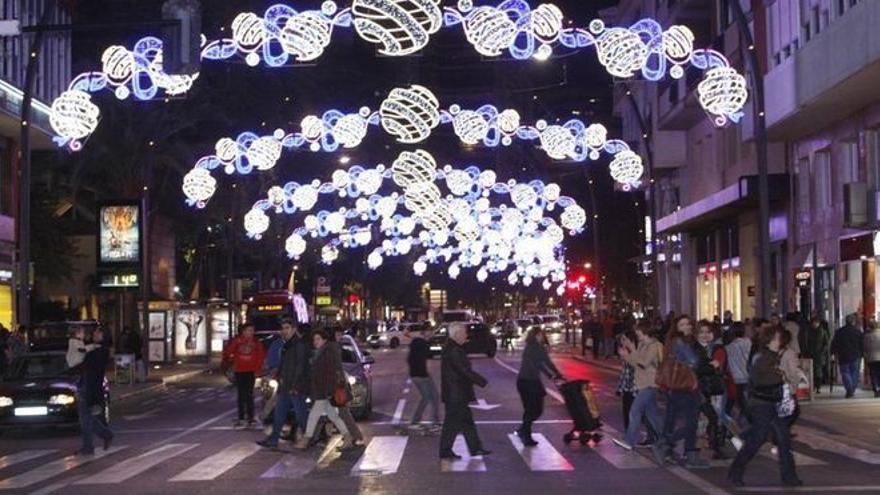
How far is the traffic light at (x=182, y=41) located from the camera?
17.9m

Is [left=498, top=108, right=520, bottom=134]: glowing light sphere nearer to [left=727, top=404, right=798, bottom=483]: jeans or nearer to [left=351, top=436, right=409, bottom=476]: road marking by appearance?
[left=351, top=436, right=409, bottom=476]: road marking

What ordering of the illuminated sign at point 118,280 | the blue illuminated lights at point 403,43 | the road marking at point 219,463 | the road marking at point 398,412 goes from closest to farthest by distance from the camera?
the road marking at point 219,463
the blue illuminated lights at point 403,43
the road marking at point 398,412
the illuminated sign at point 118,280

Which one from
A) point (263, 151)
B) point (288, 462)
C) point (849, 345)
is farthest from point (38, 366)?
point (849, 345)

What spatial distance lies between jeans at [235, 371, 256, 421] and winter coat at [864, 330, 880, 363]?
1282cm

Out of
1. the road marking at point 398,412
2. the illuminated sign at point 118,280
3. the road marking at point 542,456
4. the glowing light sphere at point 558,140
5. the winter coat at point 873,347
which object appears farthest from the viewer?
the illuminated sign at point 118,280

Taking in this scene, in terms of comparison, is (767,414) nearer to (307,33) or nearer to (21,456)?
(21,456)

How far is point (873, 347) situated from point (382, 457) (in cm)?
1337

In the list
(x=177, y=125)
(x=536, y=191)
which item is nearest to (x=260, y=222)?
(x=177, y=125)

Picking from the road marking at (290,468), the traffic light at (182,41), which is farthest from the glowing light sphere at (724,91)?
the road marking at (290,468)

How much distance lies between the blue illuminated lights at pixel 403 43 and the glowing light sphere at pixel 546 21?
0.02m

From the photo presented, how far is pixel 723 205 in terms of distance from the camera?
4144 centimetres

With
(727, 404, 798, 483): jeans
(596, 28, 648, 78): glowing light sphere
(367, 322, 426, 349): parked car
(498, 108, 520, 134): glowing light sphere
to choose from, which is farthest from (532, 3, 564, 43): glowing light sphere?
(367, 322, 426, 349): parked car

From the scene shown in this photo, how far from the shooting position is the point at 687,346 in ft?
54.5

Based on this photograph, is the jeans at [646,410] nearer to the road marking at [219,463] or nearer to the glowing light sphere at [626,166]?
the road marking at [219,463]
